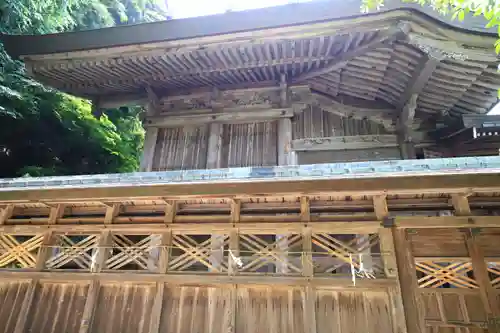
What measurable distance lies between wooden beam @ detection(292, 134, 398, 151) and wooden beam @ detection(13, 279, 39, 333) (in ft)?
17.0

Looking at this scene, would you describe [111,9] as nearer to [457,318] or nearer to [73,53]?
[73,53]

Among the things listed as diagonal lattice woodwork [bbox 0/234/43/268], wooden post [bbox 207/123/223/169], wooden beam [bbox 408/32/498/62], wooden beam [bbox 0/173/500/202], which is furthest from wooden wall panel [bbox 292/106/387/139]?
diagonal lattice woodwork [bbox 0/234/43/268]

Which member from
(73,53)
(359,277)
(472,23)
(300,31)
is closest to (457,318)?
(359,277)

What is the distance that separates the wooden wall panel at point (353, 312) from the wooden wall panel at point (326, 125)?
11.4 feet

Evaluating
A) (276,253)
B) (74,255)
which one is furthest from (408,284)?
(74,255)

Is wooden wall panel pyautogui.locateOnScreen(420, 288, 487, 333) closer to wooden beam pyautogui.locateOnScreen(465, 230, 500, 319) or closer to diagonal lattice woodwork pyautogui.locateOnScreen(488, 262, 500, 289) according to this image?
wooden beam pyautogui.locateOnScreen(465, 230, 500, 319)

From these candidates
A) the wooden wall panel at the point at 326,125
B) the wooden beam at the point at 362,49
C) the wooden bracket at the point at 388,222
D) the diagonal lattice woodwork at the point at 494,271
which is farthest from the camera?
the wooden wall panel at the point at 326,125

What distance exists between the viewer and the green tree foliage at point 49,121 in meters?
11.6

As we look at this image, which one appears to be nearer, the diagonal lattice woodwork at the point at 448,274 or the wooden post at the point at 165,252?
the diagonal lattice woodwork at the point at 448,274

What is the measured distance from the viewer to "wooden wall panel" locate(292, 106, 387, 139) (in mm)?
7152

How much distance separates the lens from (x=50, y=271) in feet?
18.4

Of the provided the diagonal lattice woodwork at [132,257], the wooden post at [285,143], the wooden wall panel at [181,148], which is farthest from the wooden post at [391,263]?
the wooden wall panel at [181,148]

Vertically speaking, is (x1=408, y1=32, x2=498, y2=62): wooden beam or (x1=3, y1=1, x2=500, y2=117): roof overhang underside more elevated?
(x1=3, y1=1, x2=500, y2=117): roof overhang underside

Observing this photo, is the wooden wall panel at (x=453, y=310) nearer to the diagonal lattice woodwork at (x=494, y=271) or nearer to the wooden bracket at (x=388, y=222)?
the diagonal lattice woodwork at (x=494, y=271)
